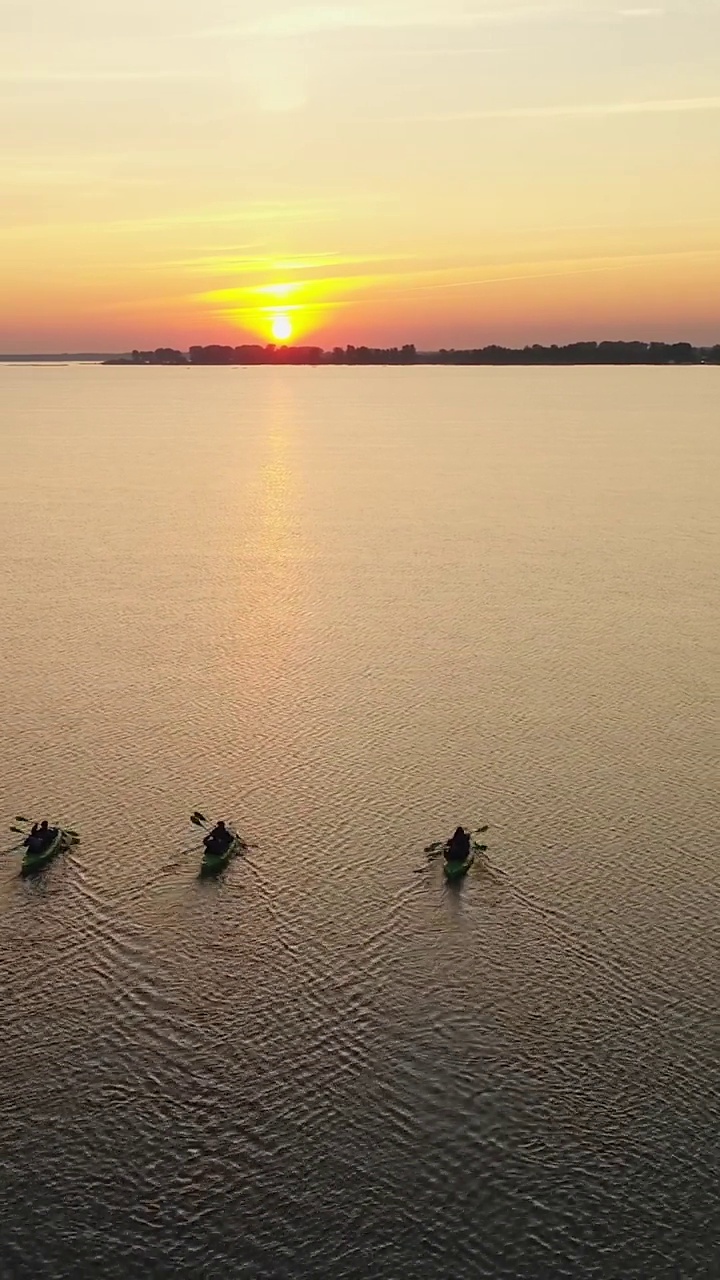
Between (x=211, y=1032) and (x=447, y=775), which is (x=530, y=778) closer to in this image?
(x=447, y=775)

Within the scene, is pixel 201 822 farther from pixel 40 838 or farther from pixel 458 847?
pixel 458 847

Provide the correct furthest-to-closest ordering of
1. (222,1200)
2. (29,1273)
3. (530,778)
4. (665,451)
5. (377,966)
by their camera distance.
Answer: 1. (665,451)
2. (530,778)
3. (377,966)
4. (222,1200)
5. (29,1273)

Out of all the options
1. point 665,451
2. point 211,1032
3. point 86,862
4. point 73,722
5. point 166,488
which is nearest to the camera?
point 211,1032

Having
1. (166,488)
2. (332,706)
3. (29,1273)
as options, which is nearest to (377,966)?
(29,1273)

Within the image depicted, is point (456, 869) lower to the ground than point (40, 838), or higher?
lower

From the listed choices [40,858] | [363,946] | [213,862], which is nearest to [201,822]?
[213,862]

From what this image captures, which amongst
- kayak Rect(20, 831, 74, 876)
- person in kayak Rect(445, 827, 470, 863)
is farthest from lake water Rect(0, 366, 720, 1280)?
person in kayak Rect(445, 827, 470, 863)

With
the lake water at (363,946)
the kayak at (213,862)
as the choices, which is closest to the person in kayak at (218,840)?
the kayak at (213,862)

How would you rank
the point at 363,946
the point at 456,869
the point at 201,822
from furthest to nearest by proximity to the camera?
the point at 201,822
the point at 456,869
the point at 363,946
